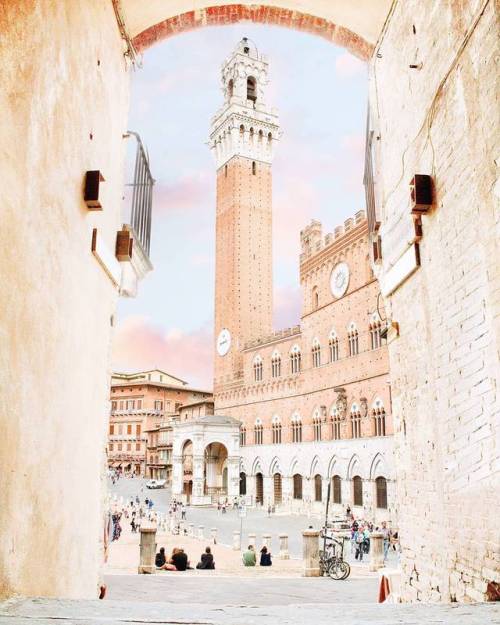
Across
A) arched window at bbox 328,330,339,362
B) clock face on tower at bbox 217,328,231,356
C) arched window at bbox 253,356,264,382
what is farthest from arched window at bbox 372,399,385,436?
clock face on tower at bbox 217,328,231,356

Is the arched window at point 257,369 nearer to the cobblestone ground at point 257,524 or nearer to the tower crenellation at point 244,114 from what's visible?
the cobblestone ground at point 257,524

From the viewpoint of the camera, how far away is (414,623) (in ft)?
8.47

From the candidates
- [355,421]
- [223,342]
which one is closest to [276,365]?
[223,342]

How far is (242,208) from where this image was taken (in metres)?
42.5

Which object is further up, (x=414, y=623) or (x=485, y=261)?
(x=485, y=261)

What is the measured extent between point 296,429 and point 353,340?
7.05 m

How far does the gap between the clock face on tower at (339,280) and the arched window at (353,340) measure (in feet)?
6.76

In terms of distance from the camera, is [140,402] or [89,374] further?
[140,402]

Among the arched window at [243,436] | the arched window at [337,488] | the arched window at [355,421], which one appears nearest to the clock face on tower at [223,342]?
the arched window at [243,436]

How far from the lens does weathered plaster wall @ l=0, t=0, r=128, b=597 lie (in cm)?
314

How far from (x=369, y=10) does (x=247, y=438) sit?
32650mm

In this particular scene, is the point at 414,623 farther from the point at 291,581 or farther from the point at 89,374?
the point at 291,581

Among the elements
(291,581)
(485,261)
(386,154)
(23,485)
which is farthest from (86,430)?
(291,581)

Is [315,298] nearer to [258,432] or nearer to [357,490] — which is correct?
[258,432]
